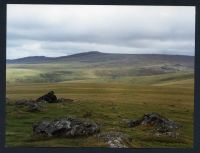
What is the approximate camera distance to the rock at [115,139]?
8.12 m

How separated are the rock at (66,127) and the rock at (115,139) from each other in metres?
0.16

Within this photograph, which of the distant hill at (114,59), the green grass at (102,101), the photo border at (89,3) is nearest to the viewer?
the photo border at (89,3)

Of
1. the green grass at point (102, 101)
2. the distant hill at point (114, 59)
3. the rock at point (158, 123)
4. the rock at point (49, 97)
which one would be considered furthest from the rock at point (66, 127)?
the distant hill at point (114, 59)

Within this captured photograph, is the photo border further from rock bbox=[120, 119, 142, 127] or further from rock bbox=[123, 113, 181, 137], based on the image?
rock bbox=[120, 119, 142, 127]

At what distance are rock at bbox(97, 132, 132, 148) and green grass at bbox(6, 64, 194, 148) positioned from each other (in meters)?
0.09

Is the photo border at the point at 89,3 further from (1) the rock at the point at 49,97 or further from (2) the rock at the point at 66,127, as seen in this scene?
(1) the rock at the point at 49,97

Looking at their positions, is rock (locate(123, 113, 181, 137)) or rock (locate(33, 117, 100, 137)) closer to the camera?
rock (locate(33, 117, 100, 137))

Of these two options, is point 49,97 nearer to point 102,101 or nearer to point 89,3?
point 102,101

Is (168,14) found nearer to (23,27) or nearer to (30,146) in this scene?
(23,27)

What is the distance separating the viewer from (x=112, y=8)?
8125 millimetres

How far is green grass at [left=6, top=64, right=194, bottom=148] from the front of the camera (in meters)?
8.14

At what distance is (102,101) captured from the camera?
838cm

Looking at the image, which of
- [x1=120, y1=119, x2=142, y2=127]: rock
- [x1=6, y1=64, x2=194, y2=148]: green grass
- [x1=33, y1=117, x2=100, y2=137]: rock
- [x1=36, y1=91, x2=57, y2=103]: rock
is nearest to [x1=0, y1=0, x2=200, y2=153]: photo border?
[x1=6, y1=64, x2=194, y2=148]: green grass

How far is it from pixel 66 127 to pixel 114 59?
4.80 feet
